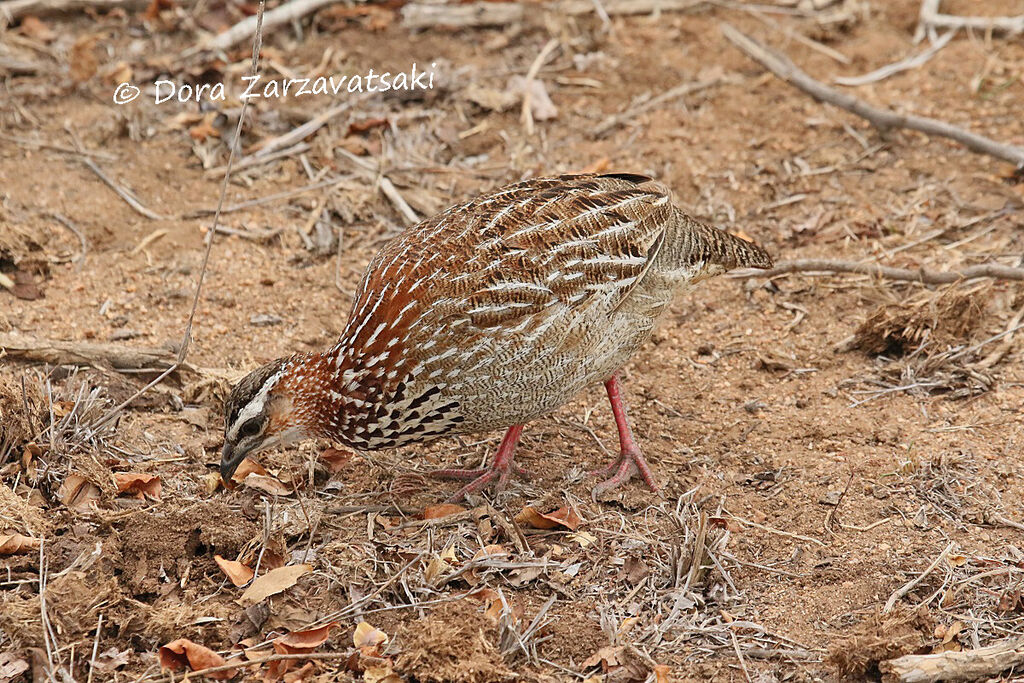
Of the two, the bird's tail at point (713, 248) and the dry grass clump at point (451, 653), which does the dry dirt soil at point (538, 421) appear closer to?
the dry grass clump at point (451, 653)

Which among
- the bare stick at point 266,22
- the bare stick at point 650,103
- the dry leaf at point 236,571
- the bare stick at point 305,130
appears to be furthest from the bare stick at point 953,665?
the bare stick at point 266,22

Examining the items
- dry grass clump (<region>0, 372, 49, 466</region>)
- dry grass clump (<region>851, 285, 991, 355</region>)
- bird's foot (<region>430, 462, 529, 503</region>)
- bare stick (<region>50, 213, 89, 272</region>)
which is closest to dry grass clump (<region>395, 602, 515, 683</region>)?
bird's foot (<region>430, 462, 529, 503</region>)

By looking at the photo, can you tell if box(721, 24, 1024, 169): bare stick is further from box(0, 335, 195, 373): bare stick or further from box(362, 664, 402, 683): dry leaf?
box(362, 664, 402, 683): dry leaf

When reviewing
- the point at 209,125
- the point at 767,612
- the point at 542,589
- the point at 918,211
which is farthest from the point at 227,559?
the point at 918,211

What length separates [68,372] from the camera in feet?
19.4

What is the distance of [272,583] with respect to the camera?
15.3 feet

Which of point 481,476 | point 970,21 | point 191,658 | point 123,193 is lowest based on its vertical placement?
point 481,476

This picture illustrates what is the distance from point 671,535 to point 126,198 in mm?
4636

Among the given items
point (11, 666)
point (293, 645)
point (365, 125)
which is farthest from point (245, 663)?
point (365, 125)

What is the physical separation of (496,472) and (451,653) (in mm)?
1378

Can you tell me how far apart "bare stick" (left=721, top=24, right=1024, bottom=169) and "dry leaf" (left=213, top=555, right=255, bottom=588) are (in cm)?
556

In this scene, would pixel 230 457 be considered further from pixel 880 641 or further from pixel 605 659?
pixel 880 641

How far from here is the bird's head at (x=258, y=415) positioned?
200 inches

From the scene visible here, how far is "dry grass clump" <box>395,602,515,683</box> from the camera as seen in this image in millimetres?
4262
